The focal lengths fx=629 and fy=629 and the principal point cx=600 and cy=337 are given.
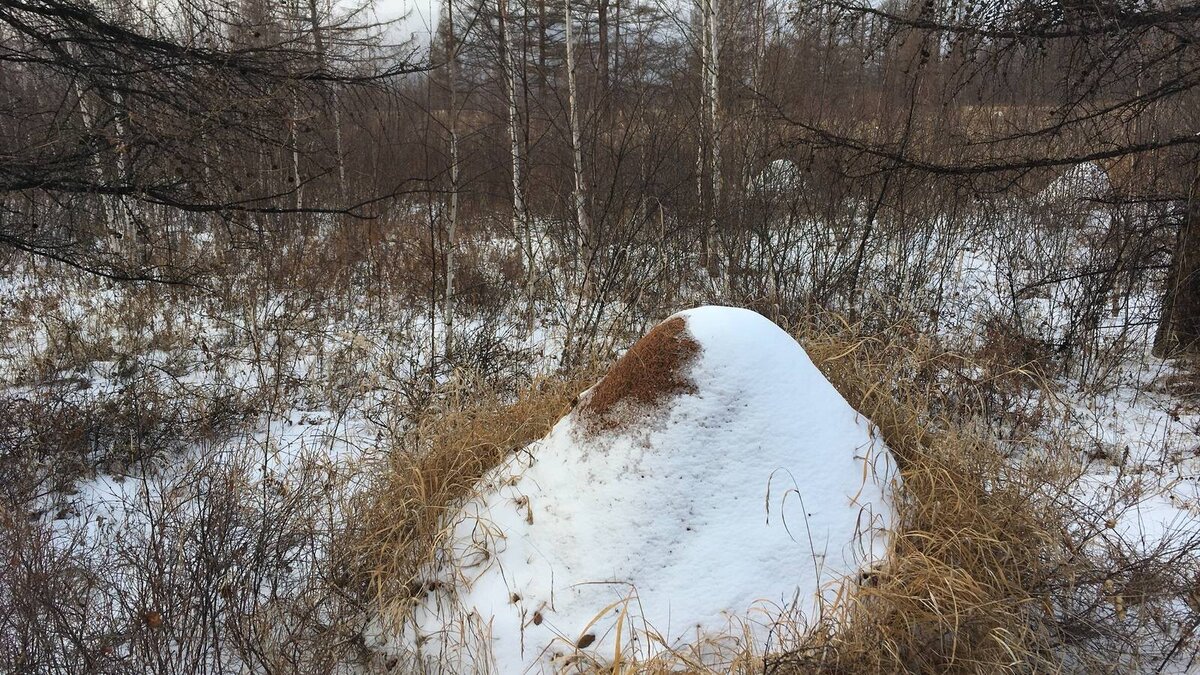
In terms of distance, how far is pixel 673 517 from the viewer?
243 cm

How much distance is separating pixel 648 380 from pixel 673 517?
0.58 meters

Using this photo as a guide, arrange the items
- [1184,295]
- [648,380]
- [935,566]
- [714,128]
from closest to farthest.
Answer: [935,566]
[648,380]
[1184,295]
[714,128]

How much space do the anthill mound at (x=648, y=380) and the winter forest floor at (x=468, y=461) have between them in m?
0.74

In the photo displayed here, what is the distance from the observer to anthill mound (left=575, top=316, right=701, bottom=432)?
104 inches

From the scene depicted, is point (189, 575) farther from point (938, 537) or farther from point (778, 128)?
point (778, 128)

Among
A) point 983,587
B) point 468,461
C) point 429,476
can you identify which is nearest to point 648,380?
point 468,461

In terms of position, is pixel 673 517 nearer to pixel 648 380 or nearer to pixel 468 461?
pixel 648 380

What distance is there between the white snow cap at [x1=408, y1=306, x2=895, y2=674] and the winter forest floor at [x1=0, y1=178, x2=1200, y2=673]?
13 cm

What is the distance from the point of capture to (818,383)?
9.07 feet

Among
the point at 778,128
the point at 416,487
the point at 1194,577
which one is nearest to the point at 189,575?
the point at 416,487

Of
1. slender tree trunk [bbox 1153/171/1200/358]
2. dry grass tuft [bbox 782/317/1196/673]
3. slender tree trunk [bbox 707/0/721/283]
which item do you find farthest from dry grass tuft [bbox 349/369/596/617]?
slender tree trunk [bbox 1153/171/1200/358]

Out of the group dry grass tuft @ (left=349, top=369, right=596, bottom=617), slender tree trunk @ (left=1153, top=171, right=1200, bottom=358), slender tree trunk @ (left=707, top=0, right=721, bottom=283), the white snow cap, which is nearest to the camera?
the white snow cap

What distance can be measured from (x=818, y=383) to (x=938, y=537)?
0.75 metres

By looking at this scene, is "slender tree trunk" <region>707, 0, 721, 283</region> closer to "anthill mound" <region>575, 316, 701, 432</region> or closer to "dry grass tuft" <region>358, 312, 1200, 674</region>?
"dry grass tuft" <region>358, 312, 1200, 674</region>
